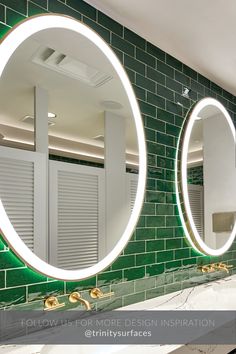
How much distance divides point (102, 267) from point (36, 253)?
349 millimetres

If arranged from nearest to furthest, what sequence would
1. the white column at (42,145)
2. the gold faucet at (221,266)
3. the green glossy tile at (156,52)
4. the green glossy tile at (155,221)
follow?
the white column at (42,145) < the green glossy tile at (155,221) < the green glossy tile at (156,52) < the gold faucet at (221,266)

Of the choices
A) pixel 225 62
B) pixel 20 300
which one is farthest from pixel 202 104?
pixel 20 300

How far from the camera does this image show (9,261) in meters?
1.16

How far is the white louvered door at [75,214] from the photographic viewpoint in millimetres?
1309

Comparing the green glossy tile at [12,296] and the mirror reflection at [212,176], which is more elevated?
the mirror reflection at [212,176]

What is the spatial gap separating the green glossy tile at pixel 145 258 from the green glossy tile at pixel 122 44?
→ 3.54 feet

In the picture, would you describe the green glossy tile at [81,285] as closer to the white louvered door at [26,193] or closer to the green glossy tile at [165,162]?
the white louvered door at [26,193]

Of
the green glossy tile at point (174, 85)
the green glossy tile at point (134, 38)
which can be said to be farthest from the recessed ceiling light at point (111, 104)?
the green glossy tile at point (174, 85)

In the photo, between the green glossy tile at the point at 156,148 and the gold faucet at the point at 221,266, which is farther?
the gold faucet at the point at 221,266

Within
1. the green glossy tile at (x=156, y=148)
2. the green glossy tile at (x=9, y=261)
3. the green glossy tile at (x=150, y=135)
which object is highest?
the green glossy tile at (x=150, y=135)

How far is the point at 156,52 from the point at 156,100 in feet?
0.97

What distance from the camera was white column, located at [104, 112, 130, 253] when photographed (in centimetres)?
152

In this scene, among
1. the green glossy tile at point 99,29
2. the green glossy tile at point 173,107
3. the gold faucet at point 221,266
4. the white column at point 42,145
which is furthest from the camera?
the gold faucet at point 221,266

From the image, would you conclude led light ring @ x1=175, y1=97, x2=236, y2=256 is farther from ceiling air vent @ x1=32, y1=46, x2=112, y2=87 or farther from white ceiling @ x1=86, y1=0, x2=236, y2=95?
ceiling air vent @ x1=32, y1=46, x2=112, y2=87
